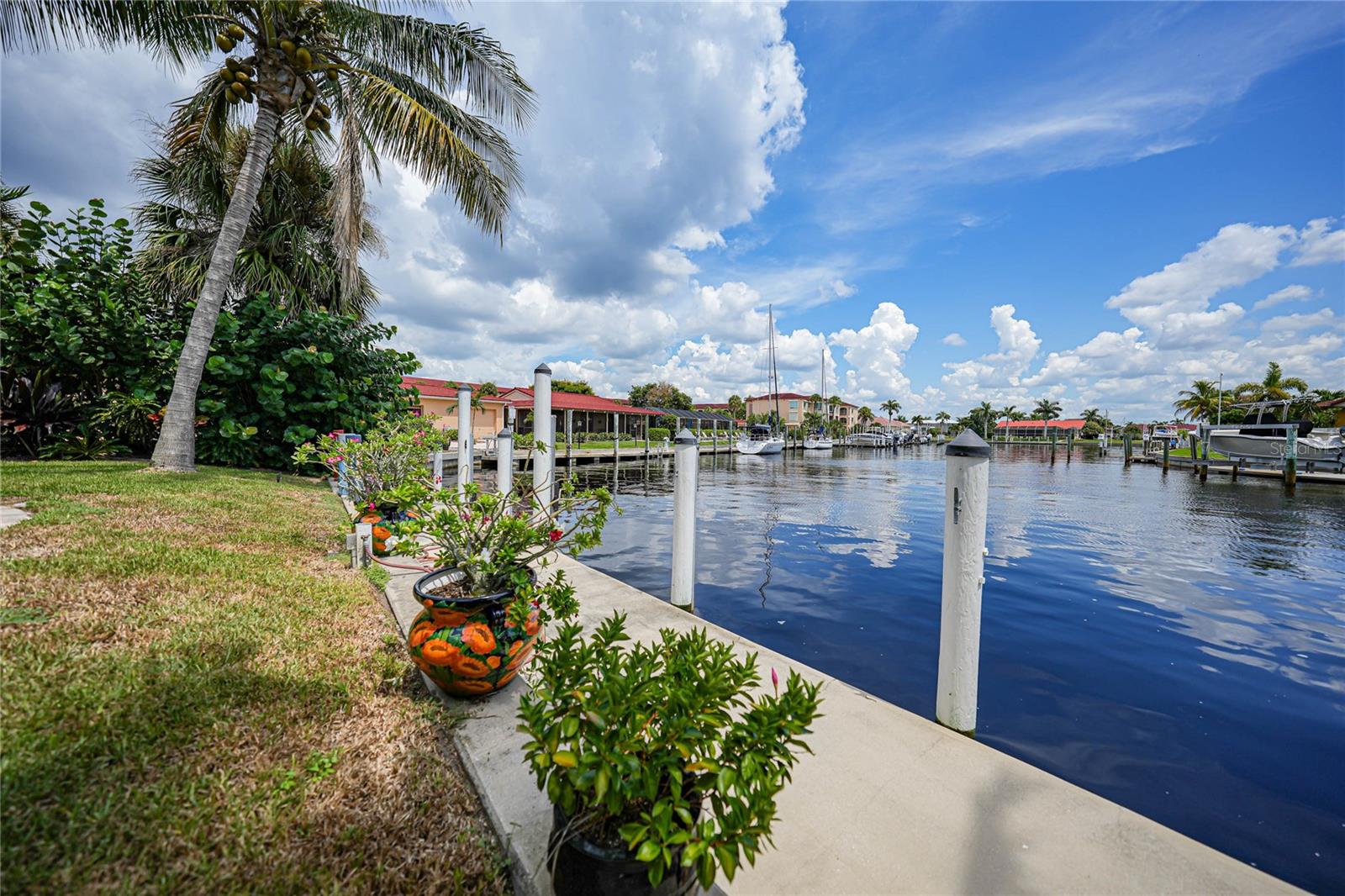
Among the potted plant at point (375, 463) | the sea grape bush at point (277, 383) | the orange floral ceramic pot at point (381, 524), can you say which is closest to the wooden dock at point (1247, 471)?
the potted plant at point (375, 463)

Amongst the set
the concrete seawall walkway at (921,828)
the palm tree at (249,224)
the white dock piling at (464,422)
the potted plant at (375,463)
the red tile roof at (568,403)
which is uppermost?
the palm tree at (249,224)

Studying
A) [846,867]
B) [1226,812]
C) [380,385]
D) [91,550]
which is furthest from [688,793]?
[380,385]

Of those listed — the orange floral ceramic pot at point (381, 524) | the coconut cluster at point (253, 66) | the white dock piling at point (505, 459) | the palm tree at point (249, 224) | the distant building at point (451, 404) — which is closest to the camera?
the orange floral ceramic pot at point (381, 524)

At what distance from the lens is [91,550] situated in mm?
3578

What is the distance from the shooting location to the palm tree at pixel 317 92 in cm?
720

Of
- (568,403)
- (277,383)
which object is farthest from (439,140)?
(568,403)

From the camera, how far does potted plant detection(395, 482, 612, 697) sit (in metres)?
2.46

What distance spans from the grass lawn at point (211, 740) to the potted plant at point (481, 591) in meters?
0.29

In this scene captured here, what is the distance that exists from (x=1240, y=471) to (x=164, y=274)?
142 feet

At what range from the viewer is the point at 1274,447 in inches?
909

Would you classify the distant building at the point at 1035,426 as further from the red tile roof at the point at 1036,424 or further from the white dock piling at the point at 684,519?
the white dock piling at the point at 684,519

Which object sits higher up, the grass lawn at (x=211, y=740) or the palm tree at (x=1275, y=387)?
the palm tree at (x=1275, y=387)

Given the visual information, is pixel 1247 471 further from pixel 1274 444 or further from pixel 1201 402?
pixel 1201 402

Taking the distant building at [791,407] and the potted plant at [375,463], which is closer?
the potted plant at [375,463]
